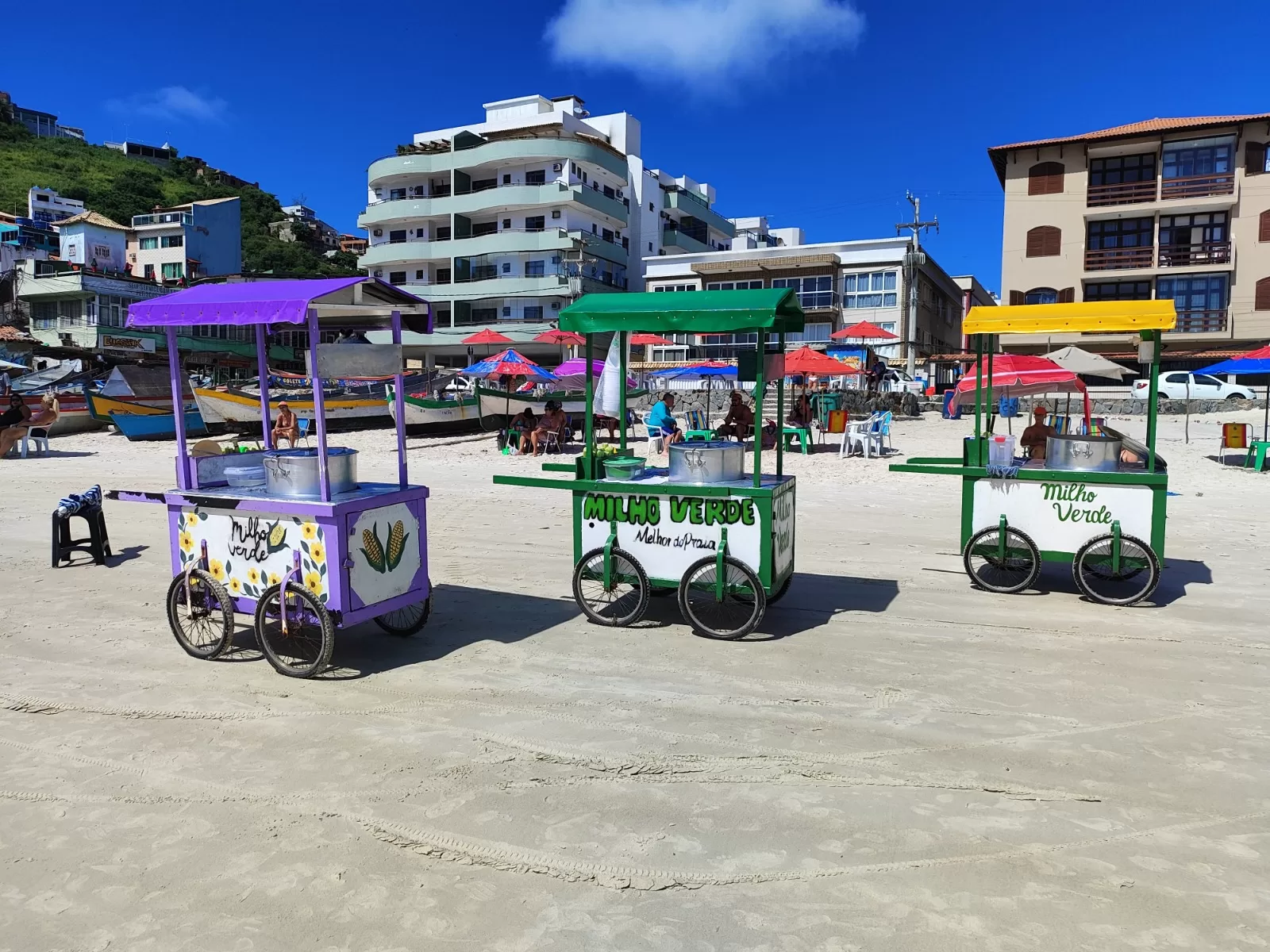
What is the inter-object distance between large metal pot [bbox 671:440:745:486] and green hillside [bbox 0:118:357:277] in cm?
6825

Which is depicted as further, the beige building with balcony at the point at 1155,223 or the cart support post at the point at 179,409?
the beige building with balcony at the point at 1155,223

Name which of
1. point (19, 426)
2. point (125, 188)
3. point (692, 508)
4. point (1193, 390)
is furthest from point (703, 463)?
point (125, 188)

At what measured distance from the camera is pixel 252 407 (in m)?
26.2

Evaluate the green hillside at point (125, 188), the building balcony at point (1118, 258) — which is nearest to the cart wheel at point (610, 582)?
the building balcony at point (1118, 258)

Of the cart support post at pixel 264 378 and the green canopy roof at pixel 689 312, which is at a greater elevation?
the green canopy roof at pixel 689 312

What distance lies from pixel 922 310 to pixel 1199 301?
14344mm

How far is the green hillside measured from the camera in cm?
7781

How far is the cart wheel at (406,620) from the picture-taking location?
6.46 meters

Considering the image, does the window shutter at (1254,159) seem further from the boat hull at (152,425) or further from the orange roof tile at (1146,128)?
the boat hull at (152,425)

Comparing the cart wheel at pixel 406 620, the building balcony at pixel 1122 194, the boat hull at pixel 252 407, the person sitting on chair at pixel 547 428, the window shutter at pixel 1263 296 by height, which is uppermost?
the building balcony at pixel 1122 194

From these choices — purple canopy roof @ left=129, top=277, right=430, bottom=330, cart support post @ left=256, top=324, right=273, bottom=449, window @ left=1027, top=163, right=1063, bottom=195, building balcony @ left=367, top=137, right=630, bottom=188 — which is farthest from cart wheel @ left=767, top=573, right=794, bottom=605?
building balcony @ left=367, top=137, right=630, bottom=188

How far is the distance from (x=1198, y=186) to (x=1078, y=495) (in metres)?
39.7

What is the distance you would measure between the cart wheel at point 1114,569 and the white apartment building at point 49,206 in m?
80.4

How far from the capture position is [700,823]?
374 centimetres
